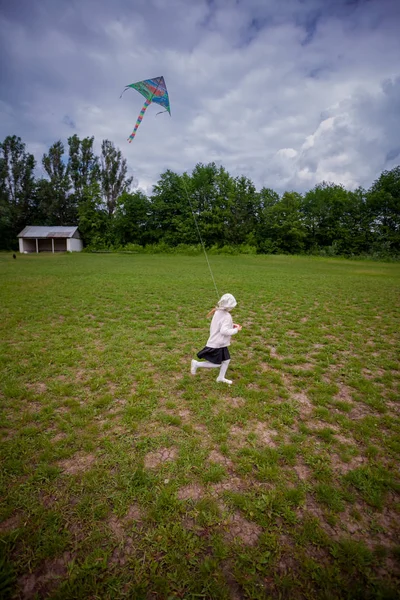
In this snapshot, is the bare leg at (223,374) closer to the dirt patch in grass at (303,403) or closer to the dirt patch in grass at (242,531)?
the dirt patch in grass at (303,403)

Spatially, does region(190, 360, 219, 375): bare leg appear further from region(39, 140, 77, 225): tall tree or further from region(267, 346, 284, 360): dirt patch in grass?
region(39, 140, 77, 225): tall tree

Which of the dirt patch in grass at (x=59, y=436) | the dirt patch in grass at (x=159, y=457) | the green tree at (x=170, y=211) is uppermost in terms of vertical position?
the green tree at (x=170, y=211)

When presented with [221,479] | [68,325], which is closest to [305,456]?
[221,479]

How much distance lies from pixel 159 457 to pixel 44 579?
138 cm

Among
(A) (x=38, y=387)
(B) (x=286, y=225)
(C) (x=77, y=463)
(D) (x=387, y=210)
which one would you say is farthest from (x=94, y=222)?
(D) (x=387, y=210)

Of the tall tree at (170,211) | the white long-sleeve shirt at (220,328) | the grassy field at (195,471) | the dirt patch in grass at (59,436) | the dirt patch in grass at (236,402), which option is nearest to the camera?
the grassy field at (195,471)

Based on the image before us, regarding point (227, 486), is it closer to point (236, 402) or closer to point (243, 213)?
point (236, 402)

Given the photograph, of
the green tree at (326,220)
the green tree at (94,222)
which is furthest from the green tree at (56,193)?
the green tree at (326,220)

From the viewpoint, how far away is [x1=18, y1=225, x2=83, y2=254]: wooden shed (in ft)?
143

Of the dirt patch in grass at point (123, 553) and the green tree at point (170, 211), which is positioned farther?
the green tree at point (170, 211)

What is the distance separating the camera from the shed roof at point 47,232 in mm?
43312

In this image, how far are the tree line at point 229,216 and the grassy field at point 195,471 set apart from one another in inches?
1434

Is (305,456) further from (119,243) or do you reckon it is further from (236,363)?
(119,243)

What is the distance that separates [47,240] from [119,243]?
42.1 ft
